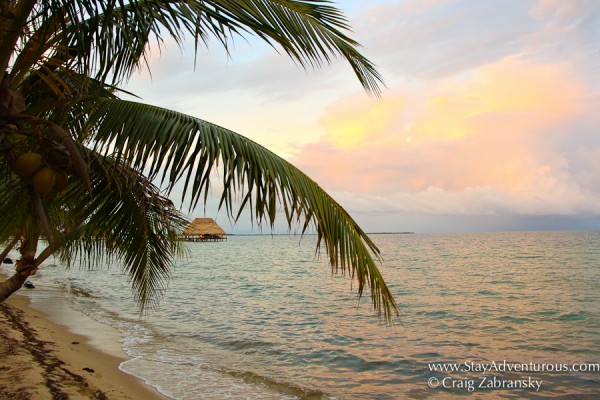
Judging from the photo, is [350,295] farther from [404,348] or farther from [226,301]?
[404,348]

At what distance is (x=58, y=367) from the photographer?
671cm

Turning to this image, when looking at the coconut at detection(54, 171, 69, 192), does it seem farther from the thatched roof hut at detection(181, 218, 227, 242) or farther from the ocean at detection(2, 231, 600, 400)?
the thatched roof hut at detection(181, 218, 227, 242)

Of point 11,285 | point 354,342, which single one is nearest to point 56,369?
point 11,285

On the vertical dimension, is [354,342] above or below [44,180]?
below

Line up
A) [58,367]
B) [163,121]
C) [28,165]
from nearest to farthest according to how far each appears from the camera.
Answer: [28,165] < [163,121] < [58,367]

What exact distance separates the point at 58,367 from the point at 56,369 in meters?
0.16

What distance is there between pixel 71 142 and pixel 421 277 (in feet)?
85.8

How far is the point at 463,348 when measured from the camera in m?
10.3

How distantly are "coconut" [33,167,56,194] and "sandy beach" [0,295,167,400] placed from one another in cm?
414

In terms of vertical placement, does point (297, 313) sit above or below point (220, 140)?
below

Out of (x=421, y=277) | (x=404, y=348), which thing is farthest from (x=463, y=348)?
(x=421, y=277)

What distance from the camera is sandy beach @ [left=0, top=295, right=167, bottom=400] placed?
17.9ft

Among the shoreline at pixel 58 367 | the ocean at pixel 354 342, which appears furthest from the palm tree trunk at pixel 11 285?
the ocean at pixel 354 342

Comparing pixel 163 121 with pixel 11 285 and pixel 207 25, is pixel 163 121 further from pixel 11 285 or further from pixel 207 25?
pixel 11 285
